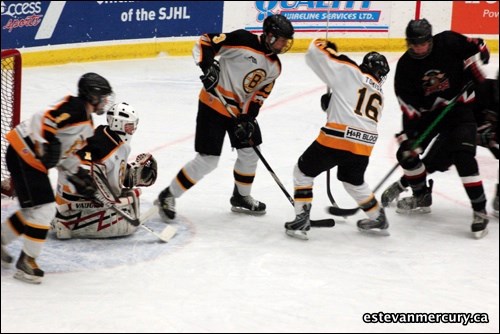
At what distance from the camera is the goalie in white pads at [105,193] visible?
3.96 meters

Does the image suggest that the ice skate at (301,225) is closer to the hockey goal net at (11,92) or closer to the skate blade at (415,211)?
the skate blade at (415,211)

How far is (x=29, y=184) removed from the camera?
345 centimetres

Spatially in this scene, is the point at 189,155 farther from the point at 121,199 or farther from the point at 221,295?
the point at 221,295

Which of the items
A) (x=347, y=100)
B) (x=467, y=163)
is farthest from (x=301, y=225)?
(x=467, y=163)

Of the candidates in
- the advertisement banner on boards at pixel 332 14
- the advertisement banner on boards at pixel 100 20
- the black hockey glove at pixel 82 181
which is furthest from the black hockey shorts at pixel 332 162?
the advertisement banner on boards at pixel 332 14

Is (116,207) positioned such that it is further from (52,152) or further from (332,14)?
(332,14)

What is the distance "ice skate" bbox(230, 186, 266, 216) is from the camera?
466 cm

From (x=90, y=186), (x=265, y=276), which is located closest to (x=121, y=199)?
(x=90, y=186)

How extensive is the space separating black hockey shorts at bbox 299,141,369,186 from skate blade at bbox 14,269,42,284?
4.34 ft

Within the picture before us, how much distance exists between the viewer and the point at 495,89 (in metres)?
4.61

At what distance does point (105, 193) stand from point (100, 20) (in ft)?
14.0

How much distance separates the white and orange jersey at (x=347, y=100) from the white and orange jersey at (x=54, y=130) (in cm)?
116

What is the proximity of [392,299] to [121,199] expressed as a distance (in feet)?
4.20
